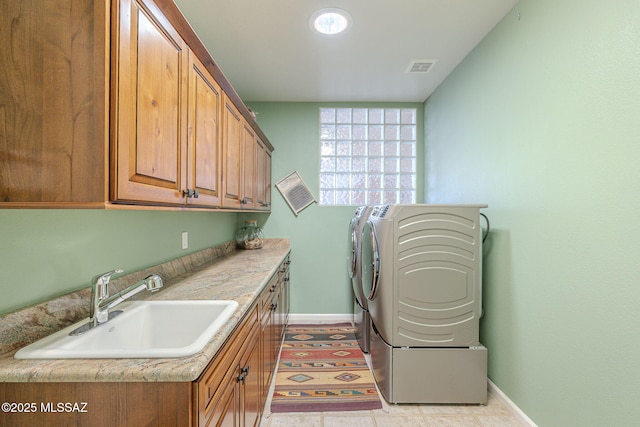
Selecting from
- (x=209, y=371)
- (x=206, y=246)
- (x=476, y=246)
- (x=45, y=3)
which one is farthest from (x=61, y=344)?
(x=476, y=246)

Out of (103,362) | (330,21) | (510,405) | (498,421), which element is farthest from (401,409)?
(330,21)

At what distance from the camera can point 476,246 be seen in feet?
6.59

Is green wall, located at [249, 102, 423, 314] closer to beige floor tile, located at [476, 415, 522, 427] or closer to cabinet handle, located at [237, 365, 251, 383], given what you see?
beige floor tile, located at [476, 415, 522, 427]

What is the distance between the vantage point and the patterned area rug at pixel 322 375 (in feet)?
6.70

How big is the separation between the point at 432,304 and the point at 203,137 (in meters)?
1.73

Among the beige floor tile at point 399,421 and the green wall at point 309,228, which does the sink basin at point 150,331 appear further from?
the green wall at point 309,228

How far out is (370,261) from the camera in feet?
7.28

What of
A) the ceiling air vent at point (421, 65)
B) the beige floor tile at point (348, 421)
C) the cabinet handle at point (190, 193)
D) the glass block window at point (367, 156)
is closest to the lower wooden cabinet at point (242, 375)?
the beige floor tile at point (348, 421)

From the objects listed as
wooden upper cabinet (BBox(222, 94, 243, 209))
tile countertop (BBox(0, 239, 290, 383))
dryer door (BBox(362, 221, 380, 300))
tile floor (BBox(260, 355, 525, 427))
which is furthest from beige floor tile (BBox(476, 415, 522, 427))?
wooden upper cabinet (BBox(222, 94, 243, 209))

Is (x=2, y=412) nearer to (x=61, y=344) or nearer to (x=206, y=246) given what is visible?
(x=61, y=344)

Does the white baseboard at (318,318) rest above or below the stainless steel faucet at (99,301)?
below

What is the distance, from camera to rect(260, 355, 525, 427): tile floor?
72.9 inches

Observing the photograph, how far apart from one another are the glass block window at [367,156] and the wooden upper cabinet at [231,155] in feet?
5.06

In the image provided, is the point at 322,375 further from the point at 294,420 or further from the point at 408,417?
the point at 408,417
